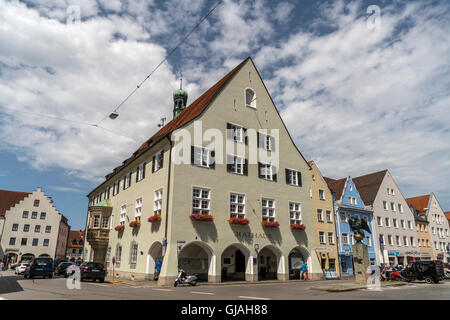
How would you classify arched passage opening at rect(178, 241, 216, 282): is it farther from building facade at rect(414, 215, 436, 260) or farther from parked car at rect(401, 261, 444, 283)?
building facade at rect(414, 215, 436, 260)

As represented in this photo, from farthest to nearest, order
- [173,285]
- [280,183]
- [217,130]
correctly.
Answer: [280,183]
[217,130]
[173,285]

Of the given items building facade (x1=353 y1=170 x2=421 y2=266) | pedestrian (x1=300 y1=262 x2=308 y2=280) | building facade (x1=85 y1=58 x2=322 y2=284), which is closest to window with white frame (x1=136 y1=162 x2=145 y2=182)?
building facade (x1=85 y1=58 x2=322 y2=284)

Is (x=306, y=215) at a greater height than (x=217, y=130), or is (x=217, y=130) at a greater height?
(x=217, y=130)

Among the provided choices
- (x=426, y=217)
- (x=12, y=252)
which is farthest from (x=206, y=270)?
(x=12, y=252)

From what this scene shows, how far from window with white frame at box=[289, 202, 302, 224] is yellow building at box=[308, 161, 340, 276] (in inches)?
220

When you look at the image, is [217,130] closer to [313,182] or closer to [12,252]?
[313,182]

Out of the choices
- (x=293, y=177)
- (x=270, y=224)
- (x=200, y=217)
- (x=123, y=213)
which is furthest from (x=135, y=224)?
(x=293, y=177)

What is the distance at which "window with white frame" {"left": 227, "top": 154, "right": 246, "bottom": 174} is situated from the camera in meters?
26.9

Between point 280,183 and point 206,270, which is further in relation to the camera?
point 280,183

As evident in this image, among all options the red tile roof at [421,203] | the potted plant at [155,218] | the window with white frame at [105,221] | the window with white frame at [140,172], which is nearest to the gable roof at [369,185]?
the red tile roof at [421,203]

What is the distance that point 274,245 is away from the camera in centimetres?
2766

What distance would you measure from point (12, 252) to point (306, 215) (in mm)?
58673

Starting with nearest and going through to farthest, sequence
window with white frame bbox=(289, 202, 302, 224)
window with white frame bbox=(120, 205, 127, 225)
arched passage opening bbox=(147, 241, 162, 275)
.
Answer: arched passage opening bbox=(147, 241, 162, 275) < window with white frame bbox=(289, 202, 302, 224) < window with white frame bbox=(120, 205, 127, 225)

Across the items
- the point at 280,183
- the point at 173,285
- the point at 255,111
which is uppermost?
the point at 255,111
